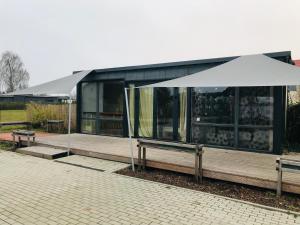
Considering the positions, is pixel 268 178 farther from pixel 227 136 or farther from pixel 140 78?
pixel 140 78

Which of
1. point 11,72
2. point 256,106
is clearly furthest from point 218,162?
point 11,72

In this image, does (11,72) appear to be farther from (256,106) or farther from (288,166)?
(288,166)

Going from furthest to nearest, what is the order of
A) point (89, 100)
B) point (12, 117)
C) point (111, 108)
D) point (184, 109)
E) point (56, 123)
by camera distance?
point (12, 117) < point (56, 123) < point (89, 100) < point (111, 108) < point (184, 109)

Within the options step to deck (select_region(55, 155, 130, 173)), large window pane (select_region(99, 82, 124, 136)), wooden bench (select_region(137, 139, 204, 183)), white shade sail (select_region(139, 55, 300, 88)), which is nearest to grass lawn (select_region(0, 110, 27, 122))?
large window pane (select_region(99, 82, 124, 136))

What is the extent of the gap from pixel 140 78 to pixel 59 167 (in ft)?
14.2

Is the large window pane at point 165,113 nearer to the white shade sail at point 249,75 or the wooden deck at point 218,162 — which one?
the wooden deck at point 218,162

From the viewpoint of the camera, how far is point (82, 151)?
7789mm

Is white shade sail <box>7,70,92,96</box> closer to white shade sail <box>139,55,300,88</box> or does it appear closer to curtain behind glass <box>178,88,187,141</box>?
curtain behind glass <box>178,88,187,141</box>

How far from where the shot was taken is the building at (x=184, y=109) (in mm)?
7379

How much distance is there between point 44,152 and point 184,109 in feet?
14.1

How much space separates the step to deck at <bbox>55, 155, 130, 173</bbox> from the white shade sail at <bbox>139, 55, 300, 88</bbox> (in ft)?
7.40

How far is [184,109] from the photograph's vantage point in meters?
8.77

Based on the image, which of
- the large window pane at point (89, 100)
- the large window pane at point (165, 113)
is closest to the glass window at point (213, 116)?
the large window pane at point (165, 113)

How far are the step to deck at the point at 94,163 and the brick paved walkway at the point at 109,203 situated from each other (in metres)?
0.49
